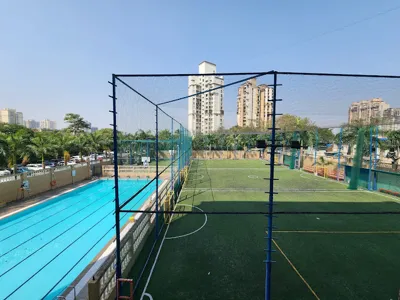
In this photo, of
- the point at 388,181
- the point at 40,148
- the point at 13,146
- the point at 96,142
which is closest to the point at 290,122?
the point at 388,181

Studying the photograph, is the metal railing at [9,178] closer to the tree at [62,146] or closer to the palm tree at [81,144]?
the tree at [62,146]

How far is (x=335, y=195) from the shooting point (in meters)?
12.7

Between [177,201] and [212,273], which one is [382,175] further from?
[212,273]

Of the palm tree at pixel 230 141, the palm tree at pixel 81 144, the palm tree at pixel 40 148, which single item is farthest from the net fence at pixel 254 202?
the palm tree at pixel 230 141

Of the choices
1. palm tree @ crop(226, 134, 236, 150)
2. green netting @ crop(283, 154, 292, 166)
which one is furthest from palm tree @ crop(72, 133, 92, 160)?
green netting @ crop(283, 154, 292, 166)

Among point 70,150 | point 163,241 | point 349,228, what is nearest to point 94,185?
point 70,150

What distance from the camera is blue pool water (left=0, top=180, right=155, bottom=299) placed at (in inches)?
251

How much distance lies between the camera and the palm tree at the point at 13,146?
43.0 feet

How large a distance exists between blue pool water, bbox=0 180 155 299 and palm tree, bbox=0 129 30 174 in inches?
164

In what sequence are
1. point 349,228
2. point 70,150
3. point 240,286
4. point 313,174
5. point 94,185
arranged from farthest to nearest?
point 70,150, point 313,174, point 94,185, point 349,228, point 240,286

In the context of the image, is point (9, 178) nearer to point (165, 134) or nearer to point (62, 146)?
point (165, 134)

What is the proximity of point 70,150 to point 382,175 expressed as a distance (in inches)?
1091

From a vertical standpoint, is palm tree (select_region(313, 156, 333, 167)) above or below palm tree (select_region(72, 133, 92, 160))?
below

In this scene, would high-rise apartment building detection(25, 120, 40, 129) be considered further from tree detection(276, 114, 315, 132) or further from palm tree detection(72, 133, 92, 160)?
tree detection(276, 114, 315, 132)
